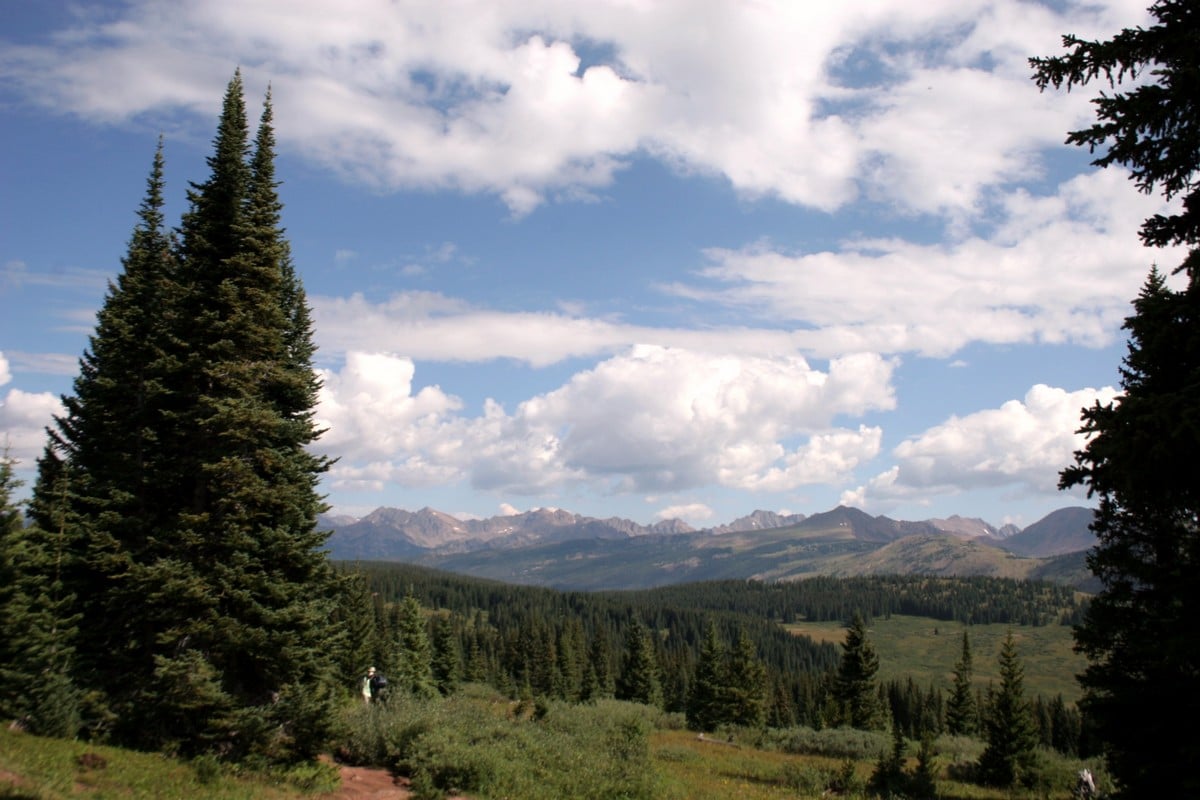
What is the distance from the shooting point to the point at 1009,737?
35562 millimetres

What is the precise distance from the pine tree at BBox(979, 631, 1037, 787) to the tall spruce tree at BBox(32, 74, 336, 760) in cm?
2883

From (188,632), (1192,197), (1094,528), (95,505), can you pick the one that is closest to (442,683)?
(95,505)

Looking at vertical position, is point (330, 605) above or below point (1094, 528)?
below

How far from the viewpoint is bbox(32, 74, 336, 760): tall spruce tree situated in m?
16.2

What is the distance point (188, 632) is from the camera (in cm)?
1616

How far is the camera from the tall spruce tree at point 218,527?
16.2 metres

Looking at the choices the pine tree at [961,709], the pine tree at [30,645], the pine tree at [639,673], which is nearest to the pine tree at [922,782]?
the pine tree at [30,645]

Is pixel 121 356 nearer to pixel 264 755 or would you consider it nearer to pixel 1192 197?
pixel 264 755

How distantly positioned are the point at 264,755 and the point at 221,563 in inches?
183

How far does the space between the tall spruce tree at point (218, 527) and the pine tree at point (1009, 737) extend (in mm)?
28830

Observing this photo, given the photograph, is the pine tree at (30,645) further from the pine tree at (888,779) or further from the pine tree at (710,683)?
the pine tree at (710,683)

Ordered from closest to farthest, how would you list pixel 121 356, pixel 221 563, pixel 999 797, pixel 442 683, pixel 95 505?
pixel 221 563 < pixel 95 505 < pixel 121 356 < pixel 999 797 < pixel 442 683

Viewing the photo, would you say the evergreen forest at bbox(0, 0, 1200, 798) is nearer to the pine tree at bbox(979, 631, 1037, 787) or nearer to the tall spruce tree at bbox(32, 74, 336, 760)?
the tall spruce tree at bbox(32, 74, 336, 760)

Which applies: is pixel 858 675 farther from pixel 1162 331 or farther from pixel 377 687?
pixel 1162 331
